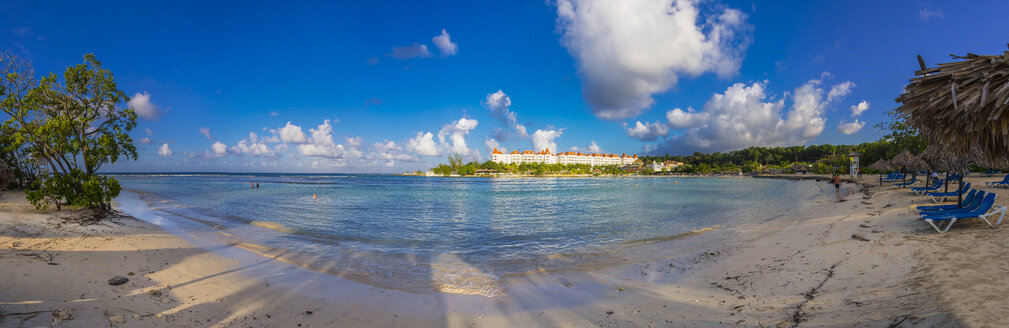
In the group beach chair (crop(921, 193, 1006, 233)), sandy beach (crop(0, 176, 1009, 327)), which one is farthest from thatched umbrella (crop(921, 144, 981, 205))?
sandy beach (crop(0, 176, 1009, 327))

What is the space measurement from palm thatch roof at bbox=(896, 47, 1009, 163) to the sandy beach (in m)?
1.75

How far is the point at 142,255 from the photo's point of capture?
25.7 ft

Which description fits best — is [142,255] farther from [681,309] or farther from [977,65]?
[977,65]

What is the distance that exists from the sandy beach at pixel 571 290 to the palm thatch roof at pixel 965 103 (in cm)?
175

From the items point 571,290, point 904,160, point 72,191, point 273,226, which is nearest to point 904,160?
point 904,160

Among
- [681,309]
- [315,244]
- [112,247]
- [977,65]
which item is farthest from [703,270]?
[112,247]

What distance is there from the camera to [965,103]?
11.9 ft

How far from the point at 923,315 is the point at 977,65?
9.33ft

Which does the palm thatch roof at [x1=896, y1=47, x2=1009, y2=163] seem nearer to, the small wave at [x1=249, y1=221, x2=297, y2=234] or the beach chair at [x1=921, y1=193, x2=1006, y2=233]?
the beach chair at [x1=921, y1=193, x2=1006, y2=233]

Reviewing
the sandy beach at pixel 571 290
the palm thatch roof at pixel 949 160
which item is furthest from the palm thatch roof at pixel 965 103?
the palm thatch roof at pixel 949 160

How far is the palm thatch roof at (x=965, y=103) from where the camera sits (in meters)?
3.53

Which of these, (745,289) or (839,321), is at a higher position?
(839,321)

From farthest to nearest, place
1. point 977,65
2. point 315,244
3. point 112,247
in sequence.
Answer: point 315,244
point 112,247
point 977,65

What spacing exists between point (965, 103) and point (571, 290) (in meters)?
5.58
